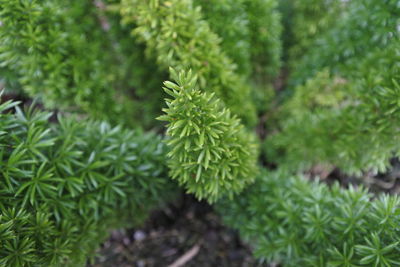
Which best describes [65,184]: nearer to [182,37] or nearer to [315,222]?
[182,37]

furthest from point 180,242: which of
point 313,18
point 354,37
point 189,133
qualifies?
point 313,18

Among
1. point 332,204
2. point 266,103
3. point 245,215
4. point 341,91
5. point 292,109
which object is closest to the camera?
point 332,204

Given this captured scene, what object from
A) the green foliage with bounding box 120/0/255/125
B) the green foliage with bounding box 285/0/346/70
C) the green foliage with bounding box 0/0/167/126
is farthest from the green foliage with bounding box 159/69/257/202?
the green foliage with bounding box 285/0/346/70

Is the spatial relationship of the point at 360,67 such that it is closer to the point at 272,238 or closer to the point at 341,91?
the point at 341,91

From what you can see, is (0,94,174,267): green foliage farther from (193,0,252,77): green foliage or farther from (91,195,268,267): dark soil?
(193,0,252,77): green foliage

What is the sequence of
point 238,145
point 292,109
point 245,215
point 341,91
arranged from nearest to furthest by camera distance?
point 238,145, point 245,215, point 341,91, point 292,109

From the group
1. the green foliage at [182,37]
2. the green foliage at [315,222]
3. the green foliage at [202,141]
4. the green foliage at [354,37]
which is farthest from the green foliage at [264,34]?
the green foliage at [202,141]

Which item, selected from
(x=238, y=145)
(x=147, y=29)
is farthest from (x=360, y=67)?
(x=147, y=29)
